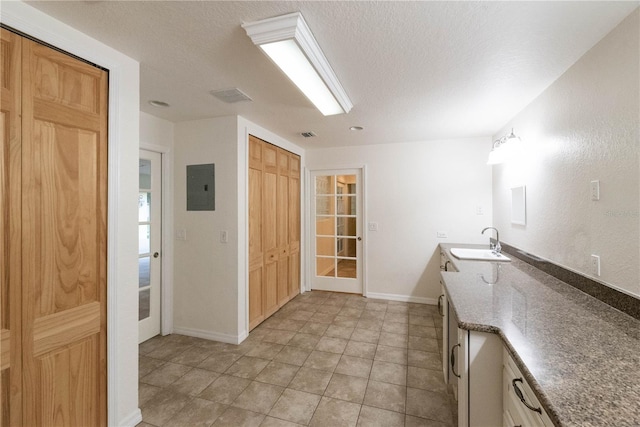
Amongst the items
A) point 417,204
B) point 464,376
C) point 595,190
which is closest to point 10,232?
point 464,376

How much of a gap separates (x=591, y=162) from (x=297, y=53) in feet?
6.03

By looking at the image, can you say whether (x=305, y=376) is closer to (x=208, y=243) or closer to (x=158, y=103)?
(x=208, y=243)

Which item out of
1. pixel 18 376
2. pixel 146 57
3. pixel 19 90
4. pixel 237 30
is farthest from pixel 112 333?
pixel 237 30

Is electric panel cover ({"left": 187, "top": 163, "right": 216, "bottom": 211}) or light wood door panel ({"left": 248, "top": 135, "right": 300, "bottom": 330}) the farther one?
light wood door panel ({"left": 248, "top": 135, "right": 300, "bottom": 330})

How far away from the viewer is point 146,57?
1769mm

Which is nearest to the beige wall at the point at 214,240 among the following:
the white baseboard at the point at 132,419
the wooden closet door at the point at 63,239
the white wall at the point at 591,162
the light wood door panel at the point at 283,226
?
the light wood door panel at the point at 283,226

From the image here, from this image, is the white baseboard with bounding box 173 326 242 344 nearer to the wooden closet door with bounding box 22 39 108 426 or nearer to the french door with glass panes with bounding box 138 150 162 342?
the french door with glass panes with bounding box 138 150 162 342

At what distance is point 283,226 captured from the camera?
391cm

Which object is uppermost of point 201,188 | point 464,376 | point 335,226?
point 201,188

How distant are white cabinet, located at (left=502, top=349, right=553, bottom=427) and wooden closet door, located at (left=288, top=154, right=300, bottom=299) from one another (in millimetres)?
3197

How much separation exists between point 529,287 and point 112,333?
2.62 metres

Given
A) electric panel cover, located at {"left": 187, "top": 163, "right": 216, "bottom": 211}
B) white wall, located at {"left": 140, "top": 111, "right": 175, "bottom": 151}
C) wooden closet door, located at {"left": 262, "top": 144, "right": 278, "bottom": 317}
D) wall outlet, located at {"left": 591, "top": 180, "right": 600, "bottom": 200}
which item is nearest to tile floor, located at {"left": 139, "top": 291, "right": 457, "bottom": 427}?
wooden closet door, located at {"left": 262, "top": 144, "right": 278, "bottom": 317}

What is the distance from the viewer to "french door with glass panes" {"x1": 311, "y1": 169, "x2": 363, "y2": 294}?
14.5 feet

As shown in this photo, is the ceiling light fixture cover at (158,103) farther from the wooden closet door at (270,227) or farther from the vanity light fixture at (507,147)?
the vanity light fixture at (507,147)
